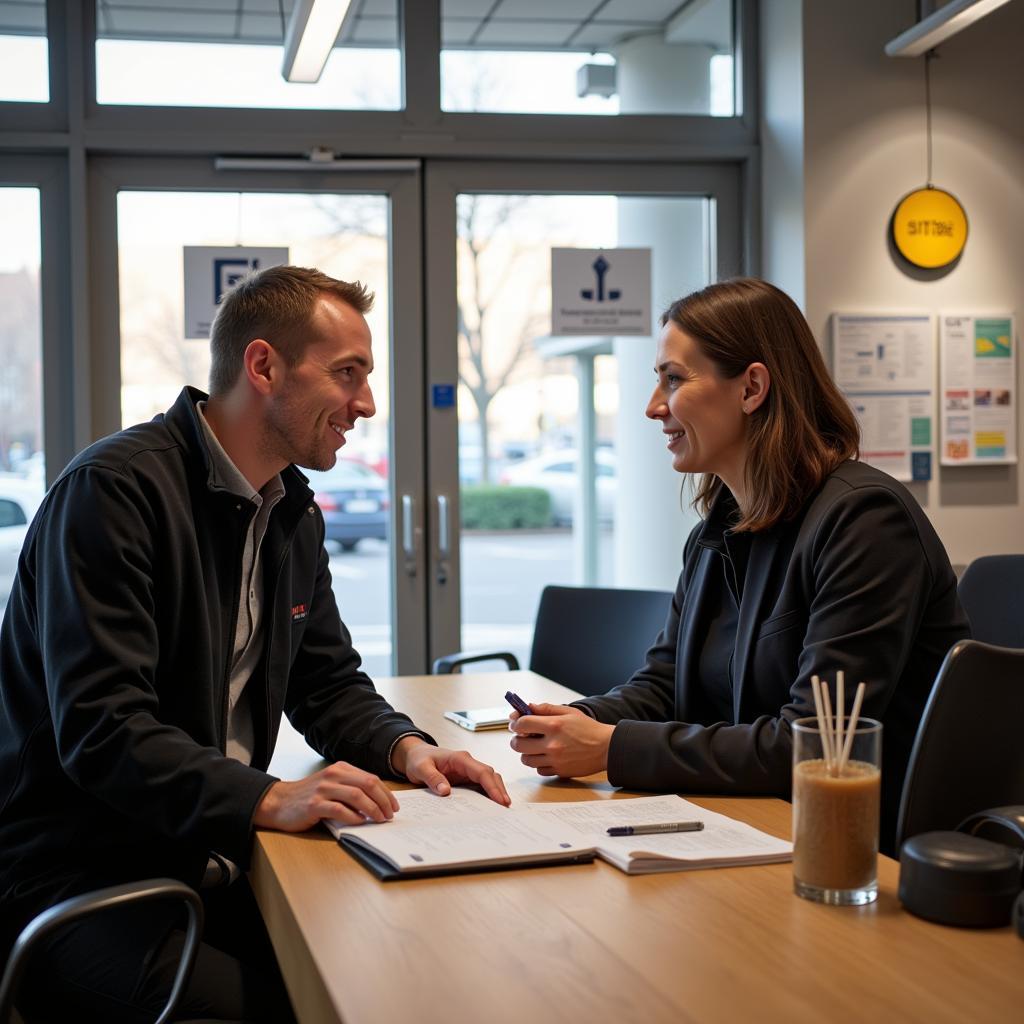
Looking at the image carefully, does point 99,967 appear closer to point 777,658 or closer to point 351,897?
point 351,897

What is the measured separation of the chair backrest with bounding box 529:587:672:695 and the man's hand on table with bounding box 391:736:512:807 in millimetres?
1398

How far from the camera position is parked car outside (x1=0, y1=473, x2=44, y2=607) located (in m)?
4.14

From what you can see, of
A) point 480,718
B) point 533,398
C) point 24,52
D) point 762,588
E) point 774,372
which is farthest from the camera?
point 533,398

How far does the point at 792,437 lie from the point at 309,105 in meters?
2.83

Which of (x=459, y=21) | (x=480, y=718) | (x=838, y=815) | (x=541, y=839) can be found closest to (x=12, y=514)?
(x=459, y=21)

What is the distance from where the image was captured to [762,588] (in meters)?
1.93

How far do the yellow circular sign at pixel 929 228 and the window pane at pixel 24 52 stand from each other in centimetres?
293

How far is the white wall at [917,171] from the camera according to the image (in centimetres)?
425

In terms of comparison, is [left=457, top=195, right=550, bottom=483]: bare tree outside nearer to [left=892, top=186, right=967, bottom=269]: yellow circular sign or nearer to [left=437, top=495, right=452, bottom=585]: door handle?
[left=437, top=495, right=452, bottom=585]: door handle

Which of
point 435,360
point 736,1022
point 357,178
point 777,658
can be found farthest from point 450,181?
point 736,1022

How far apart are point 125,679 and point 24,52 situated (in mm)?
3226

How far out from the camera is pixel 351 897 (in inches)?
52.1

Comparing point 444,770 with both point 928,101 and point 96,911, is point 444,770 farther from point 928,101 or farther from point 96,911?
point 928,101

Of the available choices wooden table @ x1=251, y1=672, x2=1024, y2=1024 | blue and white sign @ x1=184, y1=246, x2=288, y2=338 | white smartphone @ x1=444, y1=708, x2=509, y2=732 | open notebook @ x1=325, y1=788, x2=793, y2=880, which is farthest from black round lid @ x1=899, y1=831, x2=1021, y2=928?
blue and white sign @ x1=184, y1=246, x2=288, y2=338
